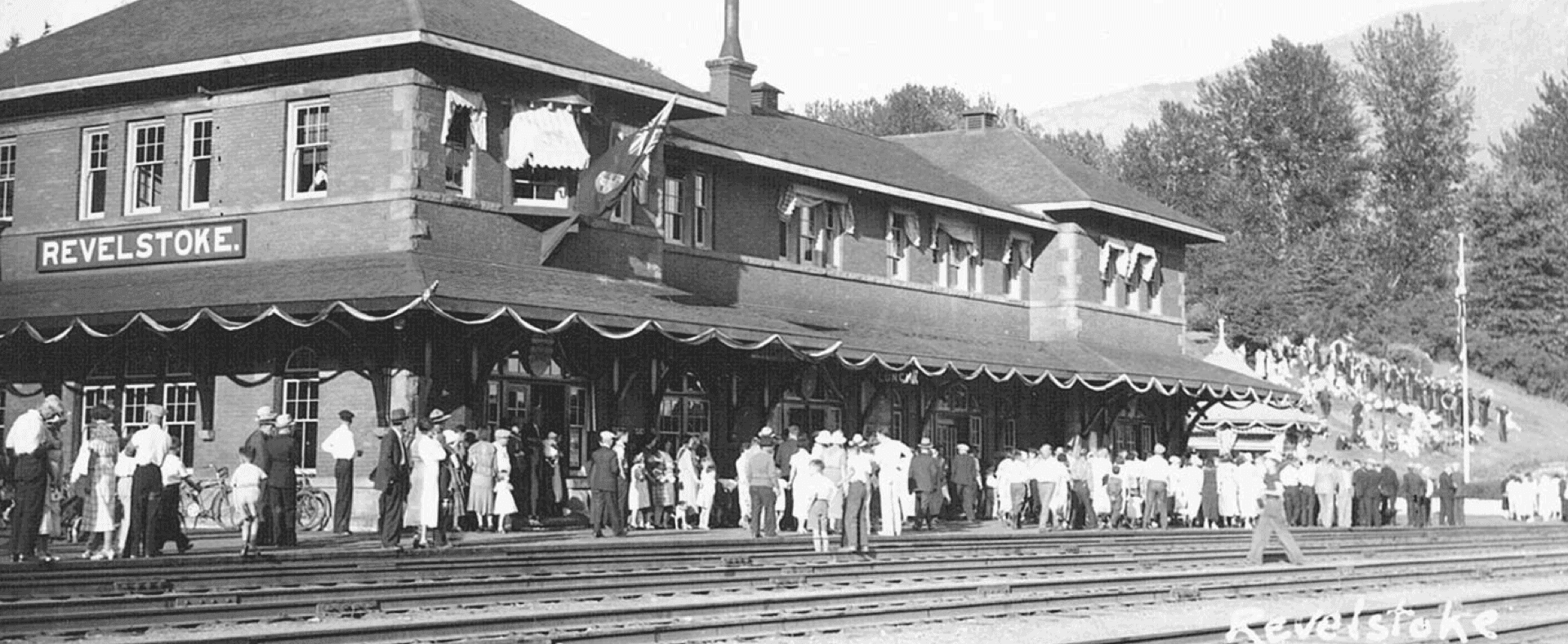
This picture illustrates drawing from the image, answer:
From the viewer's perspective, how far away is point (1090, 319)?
155ft

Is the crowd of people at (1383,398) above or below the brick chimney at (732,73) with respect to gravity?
below

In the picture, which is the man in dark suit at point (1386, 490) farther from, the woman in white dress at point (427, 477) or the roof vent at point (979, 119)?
the woman in white dress at point (427, 477)

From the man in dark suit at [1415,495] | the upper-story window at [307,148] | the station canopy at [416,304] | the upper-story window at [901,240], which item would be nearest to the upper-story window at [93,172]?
the station canopy at [416,304]

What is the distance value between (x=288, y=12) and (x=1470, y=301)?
226 feet

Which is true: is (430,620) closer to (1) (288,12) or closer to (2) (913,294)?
→ (1) (288,12)

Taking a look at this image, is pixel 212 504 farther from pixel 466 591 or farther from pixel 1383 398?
pixel 1383 398

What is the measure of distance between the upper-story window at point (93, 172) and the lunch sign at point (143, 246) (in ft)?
2.33

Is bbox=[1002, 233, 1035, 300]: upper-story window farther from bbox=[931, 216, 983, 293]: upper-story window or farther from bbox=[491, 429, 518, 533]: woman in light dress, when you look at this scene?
bbox=[491, 429, 518, 533]: woman in light dress

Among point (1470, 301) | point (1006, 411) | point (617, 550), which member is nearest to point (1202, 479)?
point (1006, 411)

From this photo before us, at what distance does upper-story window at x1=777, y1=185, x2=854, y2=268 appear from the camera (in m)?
38.6

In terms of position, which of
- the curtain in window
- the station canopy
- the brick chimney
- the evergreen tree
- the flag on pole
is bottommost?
the station canopy

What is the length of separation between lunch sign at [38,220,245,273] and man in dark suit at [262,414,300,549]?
24.7ft

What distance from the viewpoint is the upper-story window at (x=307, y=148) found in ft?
98.1

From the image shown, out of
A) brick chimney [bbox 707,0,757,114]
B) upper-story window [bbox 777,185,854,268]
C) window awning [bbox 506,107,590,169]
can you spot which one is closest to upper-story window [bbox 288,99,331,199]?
window awning [bbox 506,107,590,169]
